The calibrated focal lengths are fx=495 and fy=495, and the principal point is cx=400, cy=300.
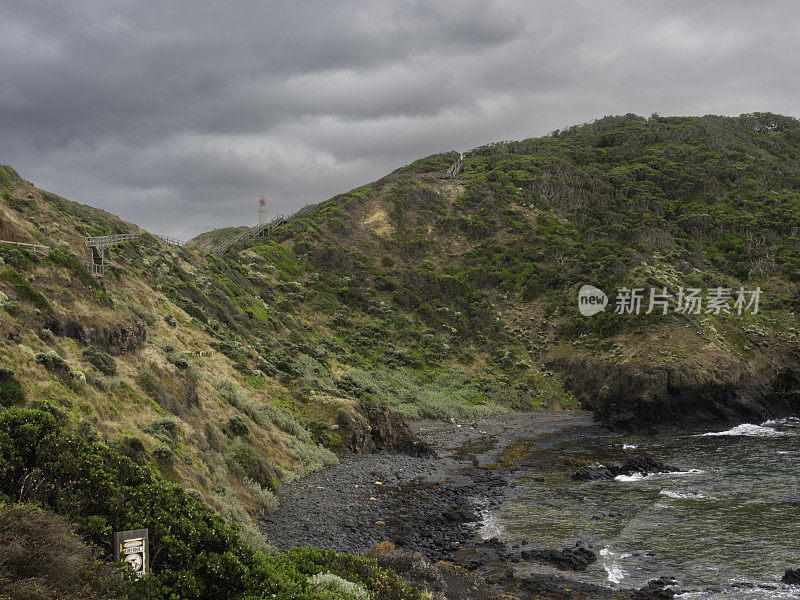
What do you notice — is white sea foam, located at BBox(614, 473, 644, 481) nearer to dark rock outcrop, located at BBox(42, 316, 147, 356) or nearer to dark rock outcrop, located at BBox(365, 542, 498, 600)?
dark rock outcrop, located at BBox(365, 542, 498, 600)

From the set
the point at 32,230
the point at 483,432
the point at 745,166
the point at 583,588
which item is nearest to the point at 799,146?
the point at 745,166

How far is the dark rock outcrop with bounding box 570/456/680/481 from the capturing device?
2812 cm

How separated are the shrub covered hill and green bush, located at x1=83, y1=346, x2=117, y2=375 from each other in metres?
0.08

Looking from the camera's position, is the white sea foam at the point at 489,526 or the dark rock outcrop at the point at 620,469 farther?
the dark rock outcrop at the point at 620,469

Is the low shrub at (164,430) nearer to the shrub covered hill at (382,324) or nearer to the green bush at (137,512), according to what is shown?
the shrub covered hill at (382,324)

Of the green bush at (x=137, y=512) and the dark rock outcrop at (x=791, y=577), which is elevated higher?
the green bush at (x=137, y=512)

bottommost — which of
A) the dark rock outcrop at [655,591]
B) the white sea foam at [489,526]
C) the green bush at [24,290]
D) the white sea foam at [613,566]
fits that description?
the white sea foam at [489,526]

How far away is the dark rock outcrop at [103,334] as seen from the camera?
1708 centimetres

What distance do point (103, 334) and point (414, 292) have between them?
1977 inches

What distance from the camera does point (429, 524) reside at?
A: 66.9ft

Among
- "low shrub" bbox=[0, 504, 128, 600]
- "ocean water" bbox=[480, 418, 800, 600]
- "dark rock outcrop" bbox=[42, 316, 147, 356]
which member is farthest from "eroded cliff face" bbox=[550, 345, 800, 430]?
"low shrub" bbox=[0, 504, 128, 600]

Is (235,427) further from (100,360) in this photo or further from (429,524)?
(429,524)

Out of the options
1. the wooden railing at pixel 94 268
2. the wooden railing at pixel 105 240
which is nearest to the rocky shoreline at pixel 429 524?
the wooden railing at pixel 94 268

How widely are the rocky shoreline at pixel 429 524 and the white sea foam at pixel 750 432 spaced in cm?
1523
